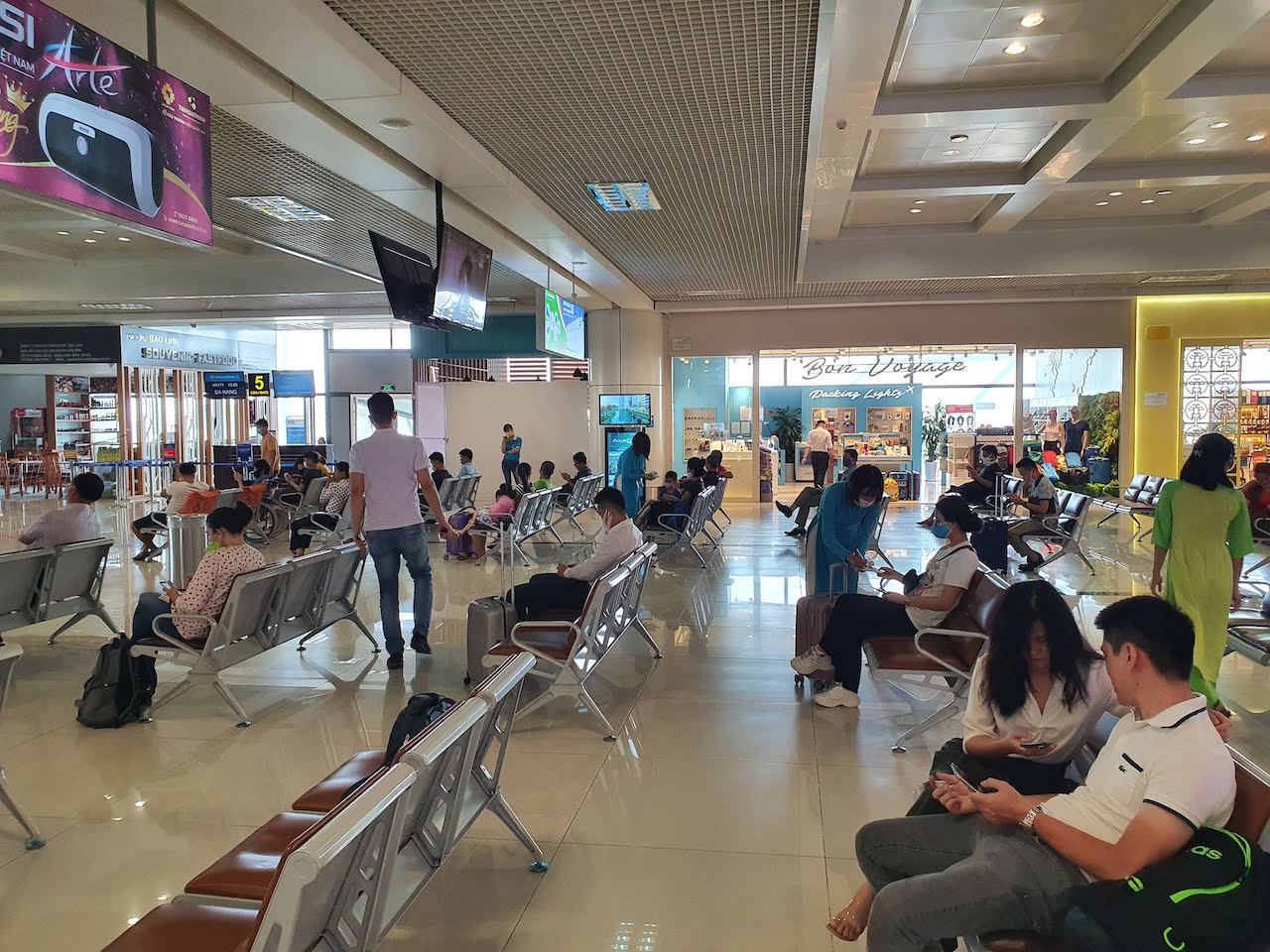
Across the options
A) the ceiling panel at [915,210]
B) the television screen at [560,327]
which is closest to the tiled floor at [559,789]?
the television screen at [560,327]

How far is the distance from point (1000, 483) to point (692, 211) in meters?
6.15

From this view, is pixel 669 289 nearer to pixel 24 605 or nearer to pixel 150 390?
pixel 24 605

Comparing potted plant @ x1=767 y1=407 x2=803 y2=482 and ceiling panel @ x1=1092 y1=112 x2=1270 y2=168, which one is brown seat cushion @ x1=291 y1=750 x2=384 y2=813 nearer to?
ceiling panel @ x1=1092 y1=112 x2=1270 y2=168

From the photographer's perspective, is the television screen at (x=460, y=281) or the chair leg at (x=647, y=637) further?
the television screen at (x=460, y=281)

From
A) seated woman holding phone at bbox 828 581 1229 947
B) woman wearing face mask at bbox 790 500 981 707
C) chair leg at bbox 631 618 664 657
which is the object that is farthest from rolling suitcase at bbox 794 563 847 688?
seated woman holding phone at bbox 828 581 1229 947

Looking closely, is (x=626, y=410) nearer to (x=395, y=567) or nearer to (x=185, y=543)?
(x=185, y=543)

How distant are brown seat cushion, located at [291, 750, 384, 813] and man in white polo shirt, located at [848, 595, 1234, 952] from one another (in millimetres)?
Answer: 1541

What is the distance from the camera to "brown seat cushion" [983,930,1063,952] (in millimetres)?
2027

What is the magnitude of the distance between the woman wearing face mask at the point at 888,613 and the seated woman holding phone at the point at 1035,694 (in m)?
1.74

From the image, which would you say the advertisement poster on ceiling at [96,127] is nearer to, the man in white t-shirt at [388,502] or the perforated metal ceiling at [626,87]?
the perforated metal ceiling at [626,87]

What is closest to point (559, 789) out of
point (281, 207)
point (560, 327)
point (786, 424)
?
point (281, 207)

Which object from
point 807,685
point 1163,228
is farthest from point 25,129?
point 1163,228

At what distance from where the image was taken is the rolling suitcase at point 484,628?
17.1 feet

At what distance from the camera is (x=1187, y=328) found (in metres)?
15.9
